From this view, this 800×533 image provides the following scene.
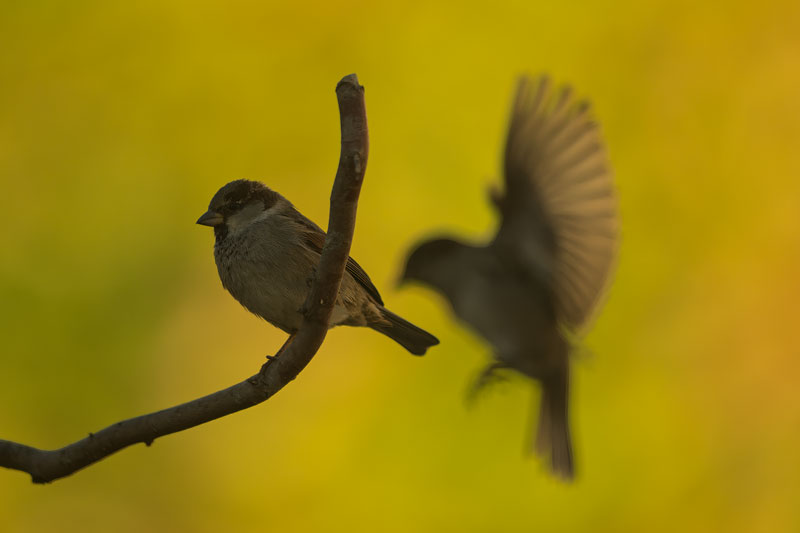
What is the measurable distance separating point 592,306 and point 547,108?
1.13 metres

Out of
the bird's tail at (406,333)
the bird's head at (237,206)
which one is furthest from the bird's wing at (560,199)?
the bird's head at (237,206)

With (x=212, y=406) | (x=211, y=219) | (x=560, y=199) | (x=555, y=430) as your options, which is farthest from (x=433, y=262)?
(x=212, y=406)

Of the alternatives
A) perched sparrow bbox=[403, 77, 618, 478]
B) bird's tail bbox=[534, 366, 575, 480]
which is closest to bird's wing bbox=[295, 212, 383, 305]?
perched sparrow bbox=[403, 77, 618, 478]

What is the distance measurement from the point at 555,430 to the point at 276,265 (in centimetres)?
282

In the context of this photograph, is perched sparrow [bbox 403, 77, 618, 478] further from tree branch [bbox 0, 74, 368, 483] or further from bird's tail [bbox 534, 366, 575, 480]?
tree branch [bbox 0, 74, 368, 483]

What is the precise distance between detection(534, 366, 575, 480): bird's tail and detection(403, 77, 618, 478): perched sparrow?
0.04 meters

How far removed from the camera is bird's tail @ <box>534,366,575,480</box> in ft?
18.1

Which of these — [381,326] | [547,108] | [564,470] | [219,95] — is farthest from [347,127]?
[219,95]

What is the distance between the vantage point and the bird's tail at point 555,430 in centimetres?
553

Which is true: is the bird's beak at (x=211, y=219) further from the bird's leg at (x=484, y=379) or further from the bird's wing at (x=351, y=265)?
the bird's leg at (x=484, y=379)

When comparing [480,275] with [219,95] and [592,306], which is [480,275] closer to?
[592,306]

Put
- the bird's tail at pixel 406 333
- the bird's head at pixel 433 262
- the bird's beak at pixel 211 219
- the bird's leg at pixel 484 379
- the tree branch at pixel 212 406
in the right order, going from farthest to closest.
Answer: the bird's head at pixel 433 262, the bird's leg at pixel 484 379, the bird's tail at pixel 406 333, the bird's beak at pixel 211 219, the tree branch at pixel 212 406

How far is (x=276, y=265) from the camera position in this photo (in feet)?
11.4

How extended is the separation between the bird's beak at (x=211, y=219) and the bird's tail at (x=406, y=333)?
81 cm
